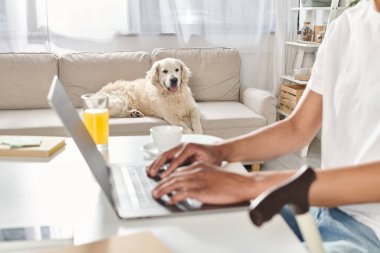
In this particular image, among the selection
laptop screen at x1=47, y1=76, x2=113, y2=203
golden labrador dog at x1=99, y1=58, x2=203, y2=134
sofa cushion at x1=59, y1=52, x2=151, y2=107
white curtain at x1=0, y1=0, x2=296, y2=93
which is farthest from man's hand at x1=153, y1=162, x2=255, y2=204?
white curtain at x1=0, y1=0, x2=296, y2=93

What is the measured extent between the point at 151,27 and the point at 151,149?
2.75m

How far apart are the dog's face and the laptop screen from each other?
2.36 m

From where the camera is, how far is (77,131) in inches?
34.6

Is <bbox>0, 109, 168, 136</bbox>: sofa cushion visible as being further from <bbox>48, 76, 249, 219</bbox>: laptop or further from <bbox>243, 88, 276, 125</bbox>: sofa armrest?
<bbox>48, 76, 249, 219</bbox>: laptop

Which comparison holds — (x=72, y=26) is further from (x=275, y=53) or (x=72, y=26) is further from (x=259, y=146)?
(x=259, y=146)

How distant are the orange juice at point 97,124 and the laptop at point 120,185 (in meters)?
0.34

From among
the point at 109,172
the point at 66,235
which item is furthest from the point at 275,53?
the point at 66,235

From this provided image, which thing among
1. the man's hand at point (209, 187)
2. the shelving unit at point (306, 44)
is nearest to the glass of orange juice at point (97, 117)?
the man's hand at point (209, 187)

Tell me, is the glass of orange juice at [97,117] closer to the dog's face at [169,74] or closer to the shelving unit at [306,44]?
the dog's face at [169,74]

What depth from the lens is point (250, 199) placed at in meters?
0.89

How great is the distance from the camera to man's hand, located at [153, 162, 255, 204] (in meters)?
0.87

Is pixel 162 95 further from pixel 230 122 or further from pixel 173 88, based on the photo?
pixel 230 122

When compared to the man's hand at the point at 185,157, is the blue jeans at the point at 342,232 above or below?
below

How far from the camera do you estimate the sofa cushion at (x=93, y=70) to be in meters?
3.57
